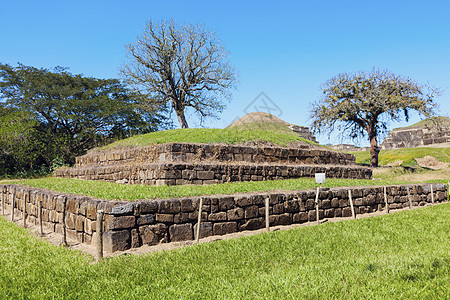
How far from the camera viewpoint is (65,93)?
92.6 ft

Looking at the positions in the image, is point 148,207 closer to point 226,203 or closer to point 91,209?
point 91,209

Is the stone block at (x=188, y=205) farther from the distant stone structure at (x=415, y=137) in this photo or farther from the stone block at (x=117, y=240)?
the distant stone structure at (x=415, y=137)

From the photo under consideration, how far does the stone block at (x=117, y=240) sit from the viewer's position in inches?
244

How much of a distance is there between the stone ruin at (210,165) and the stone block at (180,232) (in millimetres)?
4622

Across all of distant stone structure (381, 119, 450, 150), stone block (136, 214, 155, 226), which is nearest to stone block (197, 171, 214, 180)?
stone block (136, 214, 155, 226)

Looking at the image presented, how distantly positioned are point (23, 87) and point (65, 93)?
338cm

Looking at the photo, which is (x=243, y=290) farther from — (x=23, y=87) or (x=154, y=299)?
(x=23, y=87)

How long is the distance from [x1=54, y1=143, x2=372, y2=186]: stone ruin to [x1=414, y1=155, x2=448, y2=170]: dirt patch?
18098mm

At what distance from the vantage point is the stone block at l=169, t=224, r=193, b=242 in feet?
23.1

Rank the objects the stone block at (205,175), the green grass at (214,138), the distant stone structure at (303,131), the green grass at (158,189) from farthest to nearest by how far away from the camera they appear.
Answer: the distant stone structure at (303,131) → the green grass at (214,138) → the stone block at (205,175) → the green grass at (158,189)

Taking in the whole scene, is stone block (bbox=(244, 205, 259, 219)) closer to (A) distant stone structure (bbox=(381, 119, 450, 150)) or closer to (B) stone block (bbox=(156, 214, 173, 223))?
(B) stone block (bbox=(156, 214, 173, 223))

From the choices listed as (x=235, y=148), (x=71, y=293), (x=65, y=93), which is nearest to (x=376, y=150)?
(x=235, y=148)

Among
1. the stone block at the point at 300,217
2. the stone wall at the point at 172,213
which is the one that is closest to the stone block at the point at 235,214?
the stone wall at the point at 172,213

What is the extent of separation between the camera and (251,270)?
497cm
